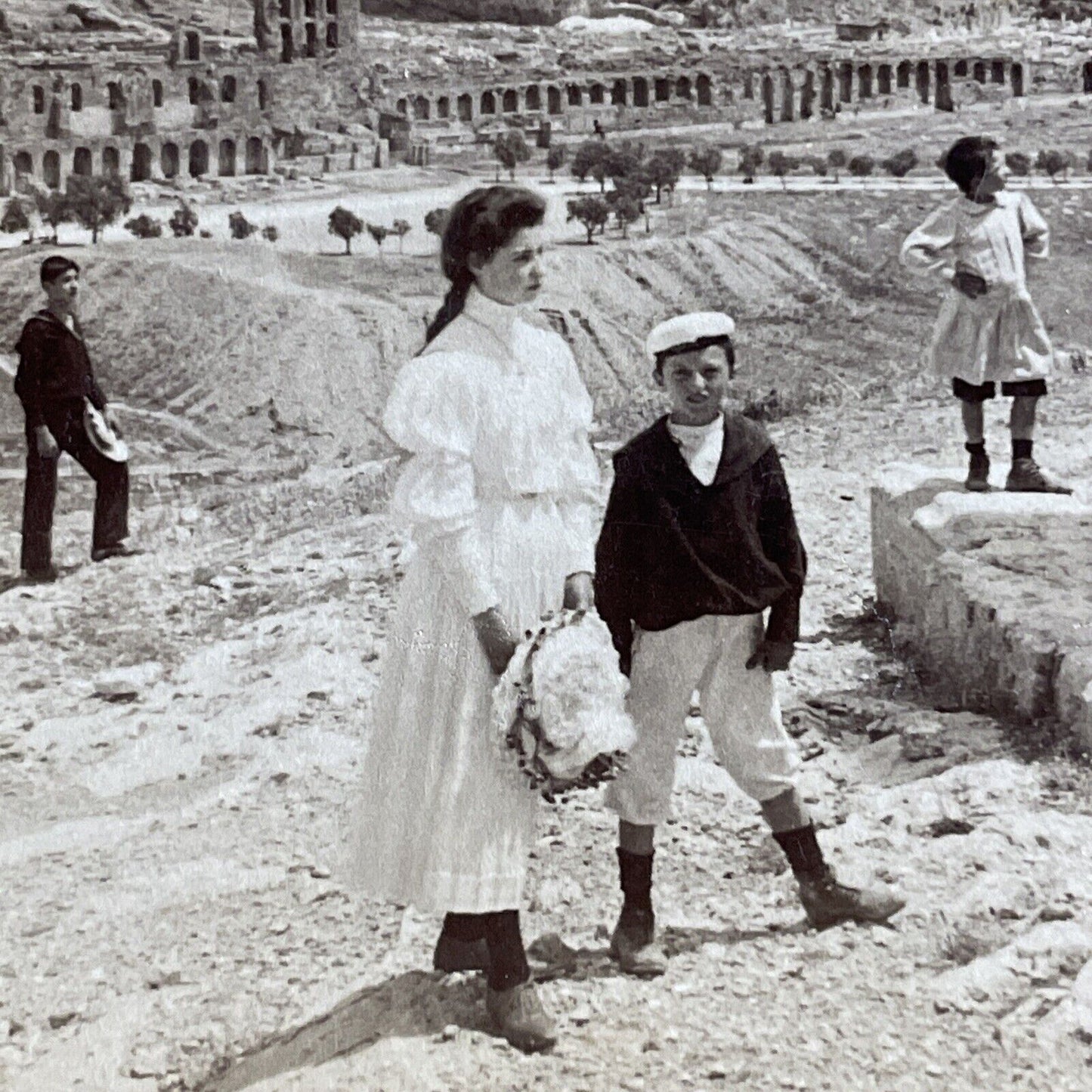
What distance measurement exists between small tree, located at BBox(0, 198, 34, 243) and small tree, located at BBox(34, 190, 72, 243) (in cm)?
5

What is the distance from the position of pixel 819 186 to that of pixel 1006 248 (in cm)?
199

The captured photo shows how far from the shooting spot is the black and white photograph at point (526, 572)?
2947mm

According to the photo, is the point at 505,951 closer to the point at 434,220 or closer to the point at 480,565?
the point at 480,565

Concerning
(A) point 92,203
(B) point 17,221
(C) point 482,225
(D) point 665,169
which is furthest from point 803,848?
(D) point 665,169

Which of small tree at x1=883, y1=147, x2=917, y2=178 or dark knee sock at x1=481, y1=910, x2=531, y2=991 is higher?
small tree at x1=883, y1=147, x2=917, y2=178

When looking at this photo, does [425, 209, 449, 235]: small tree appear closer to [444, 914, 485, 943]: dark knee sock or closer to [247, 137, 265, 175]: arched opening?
[247, 137, 265, 175]: arched opening

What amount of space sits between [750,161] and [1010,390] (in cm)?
220

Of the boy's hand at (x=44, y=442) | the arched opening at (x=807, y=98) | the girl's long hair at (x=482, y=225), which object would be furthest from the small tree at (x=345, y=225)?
the arched opening at (x=807, y=98)

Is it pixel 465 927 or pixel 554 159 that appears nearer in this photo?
pixel 465 927

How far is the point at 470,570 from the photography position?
9.35 feet

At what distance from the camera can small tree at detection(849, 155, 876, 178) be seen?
644 cm

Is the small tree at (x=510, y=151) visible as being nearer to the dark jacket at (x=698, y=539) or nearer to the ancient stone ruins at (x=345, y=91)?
the ancient stone ruins at (x=345, y=91)

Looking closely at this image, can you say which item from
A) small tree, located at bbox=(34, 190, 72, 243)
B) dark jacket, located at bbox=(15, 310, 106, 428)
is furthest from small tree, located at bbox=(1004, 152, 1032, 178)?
dark jacket, located at bbox=(15, 310, 106, 428)

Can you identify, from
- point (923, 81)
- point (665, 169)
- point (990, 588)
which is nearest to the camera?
point (990, 588)
